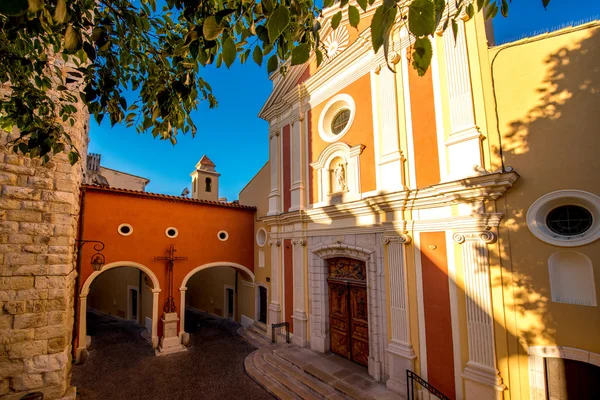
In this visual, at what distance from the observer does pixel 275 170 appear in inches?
459

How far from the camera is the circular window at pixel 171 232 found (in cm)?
1086

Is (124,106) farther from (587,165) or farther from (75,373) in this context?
(75,373)

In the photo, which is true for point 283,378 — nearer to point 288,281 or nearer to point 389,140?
point 288,281

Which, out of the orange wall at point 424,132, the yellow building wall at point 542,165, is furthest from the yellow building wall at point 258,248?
the yellow building wall at point 542,165

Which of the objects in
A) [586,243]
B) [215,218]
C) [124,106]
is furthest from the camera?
[215,218]

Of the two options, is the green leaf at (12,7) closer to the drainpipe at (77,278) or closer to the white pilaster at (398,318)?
the white pilaster at (398,318)

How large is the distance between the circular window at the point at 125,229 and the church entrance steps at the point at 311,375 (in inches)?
217

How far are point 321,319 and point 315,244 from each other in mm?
2197

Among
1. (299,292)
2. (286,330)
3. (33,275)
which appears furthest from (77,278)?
(299,292)

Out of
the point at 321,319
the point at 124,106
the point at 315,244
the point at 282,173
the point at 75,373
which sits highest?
the point at 282,173

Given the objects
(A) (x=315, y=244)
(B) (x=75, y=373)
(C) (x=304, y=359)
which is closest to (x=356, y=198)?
(A) (x=315, y=244)

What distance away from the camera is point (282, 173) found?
1133 cm

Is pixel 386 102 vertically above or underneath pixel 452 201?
above

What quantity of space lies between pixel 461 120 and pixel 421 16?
557cm
